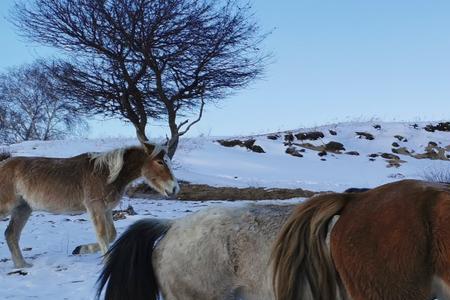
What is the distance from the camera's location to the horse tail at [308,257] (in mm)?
2758

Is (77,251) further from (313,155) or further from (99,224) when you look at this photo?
(313,155)

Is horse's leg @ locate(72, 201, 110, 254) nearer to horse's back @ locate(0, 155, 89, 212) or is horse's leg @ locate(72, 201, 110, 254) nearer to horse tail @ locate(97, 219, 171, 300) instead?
horse's back @ locate(0, 155, 89, 212)

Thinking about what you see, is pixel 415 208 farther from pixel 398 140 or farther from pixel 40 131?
pixel 40 131

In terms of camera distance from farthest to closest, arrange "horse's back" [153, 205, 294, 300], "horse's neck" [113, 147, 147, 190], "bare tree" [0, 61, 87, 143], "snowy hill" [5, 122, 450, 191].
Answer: "bare tree" [0, 61, 87, 143], "snowy hill" [5, 122, 450, 191], "horse's neck" [113, 147, 147, 190], "horse's back" [153, 205, 294, 300]

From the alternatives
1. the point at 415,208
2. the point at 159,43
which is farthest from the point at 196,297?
the point at 159,43

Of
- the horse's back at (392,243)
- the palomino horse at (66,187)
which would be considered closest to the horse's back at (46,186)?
the palomino horse at (66,187)

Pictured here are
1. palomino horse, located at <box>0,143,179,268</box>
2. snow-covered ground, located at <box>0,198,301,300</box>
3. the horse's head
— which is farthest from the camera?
the horse's head

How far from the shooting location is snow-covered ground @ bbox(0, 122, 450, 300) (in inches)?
285

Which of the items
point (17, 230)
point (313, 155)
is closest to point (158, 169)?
point (17, 230)

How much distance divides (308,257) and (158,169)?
6.42 meters

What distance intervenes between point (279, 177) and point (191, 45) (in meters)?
5.50

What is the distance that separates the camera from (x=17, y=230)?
8.51 m

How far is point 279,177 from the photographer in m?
21.5

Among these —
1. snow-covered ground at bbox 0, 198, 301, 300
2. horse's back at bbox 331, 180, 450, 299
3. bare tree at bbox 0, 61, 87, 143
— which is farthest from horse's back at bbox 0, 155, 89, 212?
bare tree at bbox 0, 61, 87, 143
